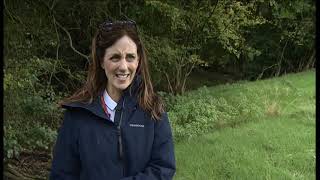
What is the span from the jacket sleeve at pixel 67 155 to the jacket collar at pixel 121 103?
9cm

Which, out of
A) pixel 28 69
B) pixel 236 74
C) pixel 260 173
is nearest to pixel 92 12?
pixel 28 69

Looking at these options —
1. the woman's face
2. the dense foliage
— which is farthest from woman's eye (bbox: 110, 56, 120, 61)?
the dense foliage

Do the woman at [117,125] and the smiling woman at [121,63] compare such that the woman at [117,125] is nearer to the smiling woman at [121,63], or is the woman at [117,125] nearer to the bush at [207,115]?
the smiling woman at [121,63]

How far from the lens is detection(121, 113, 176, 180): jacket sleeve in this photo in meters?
2.22

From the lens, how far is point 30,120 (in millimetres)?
5449

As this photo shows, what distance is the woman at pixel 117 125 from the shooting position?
223cm

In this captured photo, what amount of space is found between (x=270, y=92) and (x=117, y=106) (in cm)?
769

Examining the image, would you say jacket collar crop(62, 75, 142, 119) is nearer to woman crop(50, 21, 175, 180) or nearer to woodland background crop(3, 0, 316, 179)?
woman crop(50, 21, 175, 180)

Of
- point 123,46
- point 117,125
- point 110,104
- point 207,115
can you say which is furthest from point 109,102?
point 207,115

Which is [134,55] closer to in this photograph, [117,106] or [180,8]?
[117,106]

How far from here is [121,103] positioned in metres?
2.29

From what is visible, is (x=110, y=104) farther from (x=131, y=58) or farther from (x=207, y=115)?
(x=207, y=115)

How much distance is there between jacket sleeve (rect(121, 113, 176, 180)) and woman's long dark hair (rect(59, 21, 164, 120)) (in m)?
0.06

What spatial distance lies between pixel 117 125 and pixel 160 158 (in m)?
0.24
